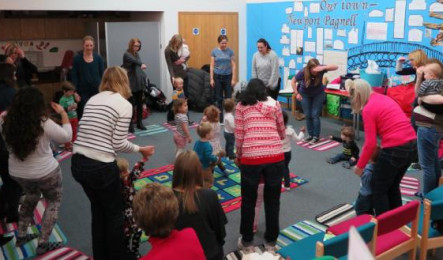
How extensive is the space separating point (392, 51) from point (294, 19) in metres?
2.09

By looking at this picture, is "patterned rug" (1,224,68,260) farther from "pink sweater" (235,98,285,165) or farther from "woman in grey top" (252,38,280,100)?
"woman in grey top" (252,38,280,100)

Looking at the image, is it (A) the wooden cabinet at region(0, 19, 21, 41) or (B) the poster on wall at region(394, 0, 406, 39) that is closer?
(B) the poster on wall at region(394, 0, 406, 39)

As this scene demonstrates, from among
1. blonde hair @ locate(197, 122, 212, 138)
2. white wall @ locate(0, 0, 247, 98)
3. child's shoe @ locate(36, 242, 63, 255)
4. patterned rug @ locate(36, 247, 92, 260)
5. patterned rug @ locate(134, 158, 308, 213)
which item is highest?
white wall @ locate(0, 0, 247, 98)

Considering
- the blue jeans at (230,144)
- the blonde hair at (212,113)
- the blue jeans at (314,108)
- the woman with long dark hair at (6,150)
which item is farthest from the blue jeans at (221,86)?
the woman with long dark hair at (6,150)

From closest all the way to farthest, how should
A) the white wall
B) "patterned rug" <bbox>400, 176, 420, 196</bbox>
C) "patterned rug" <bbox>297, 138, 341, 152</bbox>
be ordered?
"patterned rug" <bbox>400, 176, 420, 196</bbox> < "patterned rug" <bbox>297, 138, 341, 152</bbox> < the white wall

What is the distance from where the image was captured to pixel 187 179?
232 cm

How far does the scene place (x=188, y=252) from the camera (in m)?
1.87

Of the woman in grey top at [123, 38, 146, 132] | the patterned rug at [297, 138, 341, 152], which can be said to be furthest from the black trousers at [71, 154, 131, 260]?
the woman in grey top at [123, 38, 146, 132]

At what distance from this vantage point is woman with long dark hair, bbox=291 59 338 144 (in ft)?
19.3

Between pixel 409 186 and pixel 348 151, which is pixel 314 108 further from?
pixel 409 186

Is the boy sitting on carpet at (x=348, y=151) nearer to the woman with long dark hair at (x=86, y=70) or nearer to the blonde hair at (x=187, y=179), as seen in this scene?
the woman with long dark hair at (x=86, y=70)

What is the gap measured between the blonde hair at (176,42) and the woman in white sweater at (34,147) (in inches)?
155

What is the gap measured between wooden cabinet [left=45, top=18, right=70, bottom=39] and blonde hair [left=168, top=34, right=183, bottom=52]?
2.87 metres

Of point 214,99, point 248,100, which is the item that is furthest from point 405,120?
point 214,99
